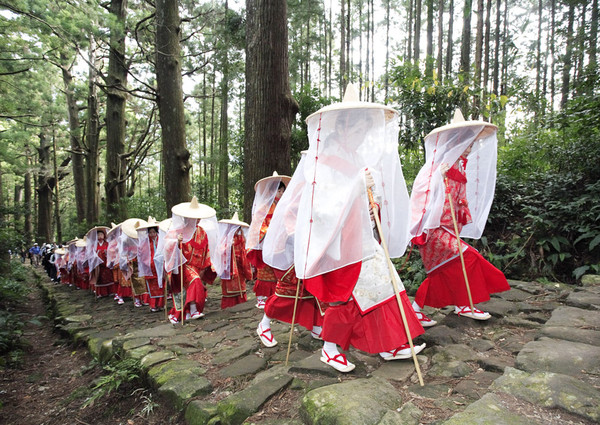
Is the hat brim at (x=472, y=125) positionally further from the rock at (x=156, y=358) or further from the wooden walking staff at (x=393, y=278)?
the rock at (x=156, y=358)

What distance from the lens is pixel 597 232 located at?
4.74m

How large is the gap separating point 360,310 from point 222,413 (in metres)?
1.18

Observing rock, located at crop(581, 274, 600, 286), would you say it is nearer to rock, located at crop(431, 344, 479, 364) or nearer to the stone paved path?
the stone paved path

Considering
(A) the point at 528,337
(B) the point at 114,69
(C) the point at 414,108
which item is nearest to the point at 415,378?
(A) the point at 528,337

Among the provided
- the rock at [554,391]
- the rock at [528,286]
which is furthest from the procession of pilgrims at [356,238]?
the rock at [528,286]

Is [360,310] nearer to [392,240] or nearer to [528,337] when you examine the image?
[392,240]

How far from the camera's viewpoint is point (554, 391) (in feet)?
6.41

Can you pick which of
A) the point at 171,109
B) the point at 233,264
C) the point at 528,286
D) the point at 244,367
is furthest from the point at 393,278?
the point at 171,109

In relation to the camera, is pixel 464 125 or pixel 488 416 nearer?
pixel 488 416

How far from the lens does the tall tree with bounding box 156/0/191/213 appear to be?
7938mm

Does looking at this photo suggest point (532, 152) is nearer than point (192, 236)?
No

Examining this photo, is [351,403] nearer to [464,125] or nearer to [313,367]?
[313,367]

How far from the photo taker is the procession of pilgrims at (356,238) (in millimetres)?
2594

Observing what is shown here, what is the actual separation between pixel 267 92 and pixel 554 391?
5.03m
